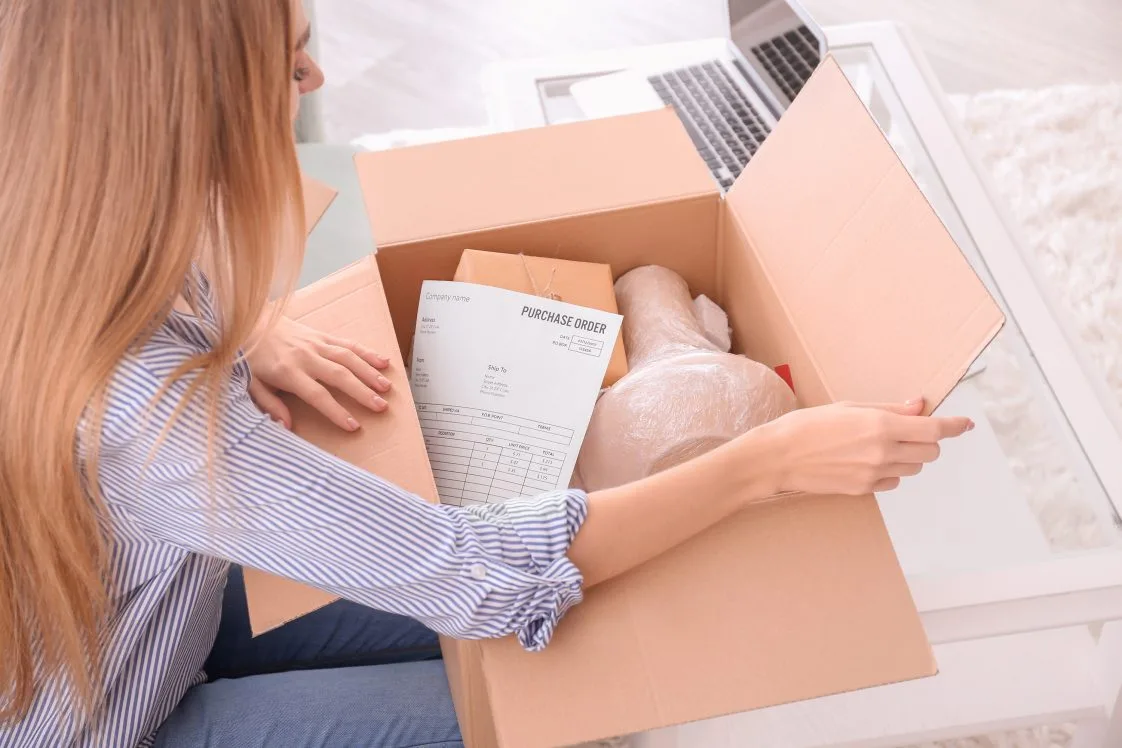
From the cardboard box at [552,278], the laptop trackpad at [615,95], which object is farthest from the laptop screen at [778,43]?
the cardboard box at [552,278]

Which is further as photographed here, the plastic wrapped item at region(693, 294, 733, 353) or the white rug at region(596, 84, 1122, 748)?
the white rug at region(596, 84, 1122, 748)

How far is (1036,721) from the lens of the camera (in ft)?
3.35

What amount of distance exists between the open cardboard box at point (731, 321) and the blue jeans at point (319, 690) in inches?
1.7

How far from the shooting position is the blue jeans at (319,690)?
0.80 m

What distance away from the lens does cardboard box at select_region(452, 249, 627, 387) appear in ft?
3.03

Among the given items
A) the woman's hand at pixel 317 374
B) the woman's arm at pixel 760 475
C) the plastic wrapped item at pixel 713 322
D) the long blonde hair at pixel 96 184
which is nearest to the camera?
the long blonde hair at pixel 96 184

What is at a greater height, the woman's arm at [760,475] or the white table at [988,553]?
the woman's arm at [760,475]

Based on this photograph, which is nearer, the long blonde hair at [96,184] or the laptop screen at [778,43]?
the long blonde hair at [96,184]

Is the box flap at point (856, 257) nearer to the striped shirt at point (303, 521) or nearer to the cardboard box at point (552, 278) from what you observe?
the cardboard box at point (552, 278)

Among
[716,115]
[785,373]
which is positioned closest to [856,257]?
[785,373]

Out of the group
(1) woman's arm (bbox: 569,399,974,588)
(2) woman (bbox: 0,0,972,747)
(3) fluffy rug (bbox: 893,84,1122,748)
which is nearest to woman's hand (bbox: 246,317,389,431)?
(2) woman (bbox: 0,0,972,747)

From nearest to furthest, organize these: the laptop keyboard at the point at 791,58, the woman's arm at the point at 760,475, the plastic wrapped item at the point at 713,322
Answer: the woman's arm at the point at 760,475, the plastic wrapped item at the point at 713,322, the laptop keyboard at the point at 791,58

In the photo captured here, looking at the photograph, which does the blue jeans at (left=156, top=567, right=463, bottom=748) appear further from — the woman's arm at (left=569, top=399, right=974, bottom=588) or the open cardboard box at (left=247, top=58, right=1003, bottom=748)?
the woman's arm at (left=569, top=399, right=974, bottom=588)

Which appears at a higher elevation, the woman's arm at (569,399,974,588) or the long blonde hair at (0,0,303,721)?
the long blonde hair at (0,0,303,721)
